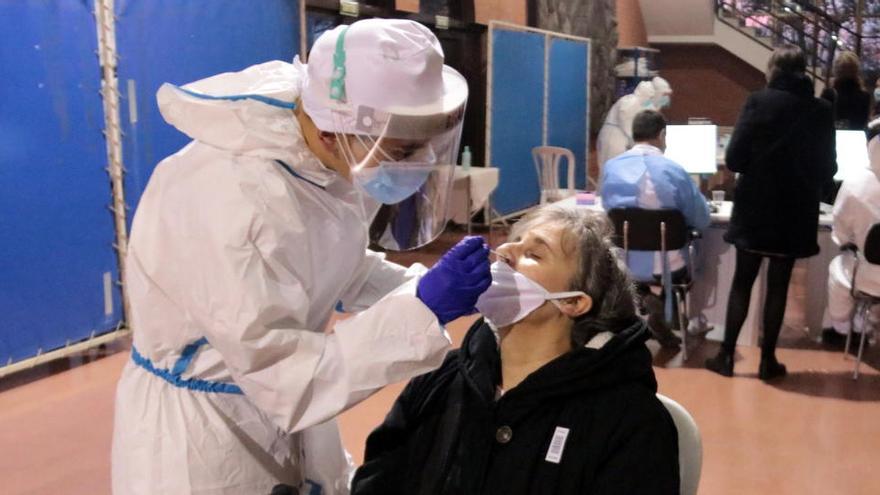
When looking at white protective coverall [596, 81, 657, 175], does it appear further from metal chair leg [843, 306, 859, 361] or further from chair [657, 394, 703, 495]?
chair [657, 394, 703, 495]

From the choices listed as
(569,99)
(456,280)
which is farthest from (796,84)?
(569,99)

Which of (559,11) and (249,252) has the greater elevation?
(559,11)

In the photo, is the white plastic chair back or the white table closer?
the white table

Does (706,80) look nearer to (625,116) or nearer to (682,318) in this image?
(625,116)

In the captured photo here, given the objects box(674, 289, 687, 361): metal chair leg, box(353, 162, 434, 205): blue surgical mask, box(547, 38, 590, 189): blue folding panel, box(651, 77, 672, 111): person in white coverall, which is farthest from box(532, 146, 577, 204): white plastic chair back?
box(353, 162, 434, 205): blue surgical mask

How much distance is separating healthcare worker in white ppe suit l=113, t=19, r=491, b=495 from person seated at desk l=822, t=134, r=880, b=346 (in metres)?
3.04

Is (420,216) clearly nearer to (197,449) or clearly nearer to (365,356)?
(365,356)

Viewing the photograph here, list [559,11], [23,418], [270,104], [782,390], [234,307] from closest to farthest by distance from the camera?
[234,307], [270,104], [23,418], [782,390], [559,11]

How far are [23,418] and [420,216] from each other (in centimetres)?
261

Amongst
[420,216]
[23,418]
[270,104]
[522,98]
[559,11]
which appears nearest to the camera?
[270,104]

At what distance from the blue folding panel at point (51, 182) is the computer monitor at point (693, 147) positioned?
292 centimetres

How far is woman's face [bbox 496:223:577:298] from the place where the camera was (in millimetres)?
1606

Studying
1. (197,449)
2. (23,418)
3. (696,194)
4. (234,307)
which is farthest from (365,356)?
(696,194)

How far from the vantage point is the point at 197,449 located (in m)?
1.35
